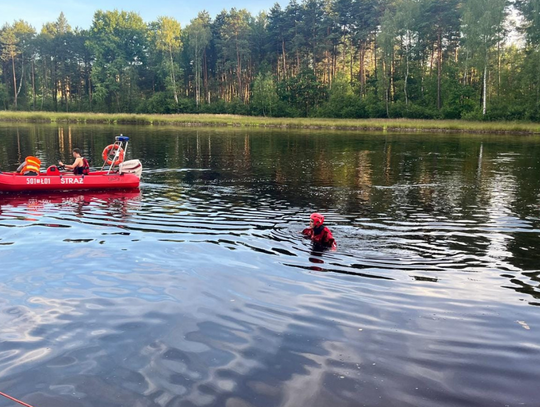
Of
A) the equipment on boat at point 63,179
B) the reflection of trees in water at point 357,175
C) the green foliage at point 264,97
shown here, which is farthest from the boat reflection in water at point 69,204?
the green foliage at point 264,97

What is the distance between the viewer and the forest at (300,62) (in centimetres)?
5959

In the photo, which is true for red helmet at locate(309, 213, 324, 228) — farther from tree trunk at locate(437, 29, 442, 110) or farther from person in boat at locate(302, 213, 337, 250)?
tree trunk at locate(437, 29, 442, 110)

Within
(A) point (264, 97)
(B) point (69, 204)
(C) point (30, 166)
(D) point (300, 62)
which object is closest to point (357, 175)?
(B) point (69, 204)

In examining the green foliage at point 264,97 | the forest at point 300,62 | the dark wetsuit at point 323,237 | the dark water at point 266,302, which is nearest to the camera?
the dark water at point 266,302

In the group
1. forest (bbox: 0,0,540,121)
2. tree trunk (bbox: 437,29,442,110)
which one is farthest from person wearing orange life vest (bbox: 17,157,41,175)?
tree trunk (bbox: 437,29,442,110)

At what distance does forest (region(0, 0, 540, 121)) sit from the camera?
196 feet

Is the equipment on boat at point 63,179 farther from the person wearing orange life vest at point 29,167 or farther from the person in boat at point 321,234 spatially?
the person in boat at point 321,234

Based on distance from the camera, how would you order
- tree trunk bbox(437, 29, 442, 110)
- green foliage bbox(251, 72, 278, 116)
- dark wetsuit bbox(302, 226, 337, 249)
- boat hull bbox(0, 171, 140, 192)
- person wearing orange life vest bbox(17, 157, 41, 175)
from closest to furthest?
1. dark wetsuit bbox(302, 226, 337, 249)
2. boat hull bbox(0, 171, 140, 192)
3. person wearing orange life vest bbox(17, 157, 41, 175)
4. tree trunk bbox(437, 29, 442, 110)
5. green foliage bbox(251, 72, 278, 116)

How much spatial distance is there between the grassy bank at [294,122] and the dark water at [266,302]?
135ft

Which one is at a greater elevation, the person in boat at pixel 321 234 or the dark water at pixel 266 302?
the person in boat at pixel 321 234

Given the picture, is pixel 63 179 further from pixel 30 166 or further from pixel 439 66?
pixel 439 66

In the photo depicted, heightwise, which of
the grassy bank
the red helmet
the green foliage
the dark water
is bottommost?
the dark water

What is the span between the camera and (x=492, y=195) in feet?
57.0

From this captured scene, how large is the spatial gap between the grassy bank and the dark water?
4129 cm
